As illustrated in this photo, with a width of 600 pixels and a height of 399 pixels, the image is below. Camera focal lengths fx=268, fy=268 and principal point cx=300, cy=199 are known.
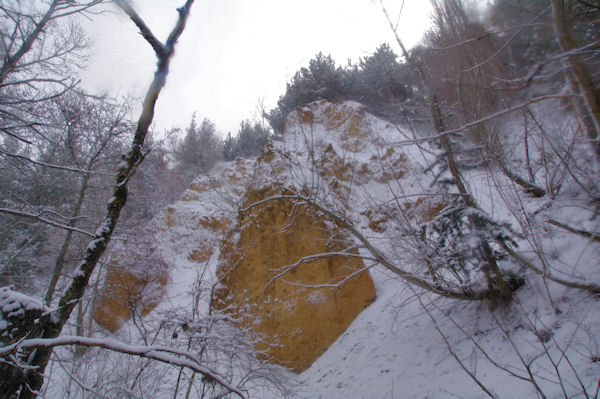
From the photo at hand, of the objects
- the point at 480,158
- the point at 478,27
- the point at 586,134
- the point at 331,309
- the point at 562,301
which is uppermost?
the point at 478,27

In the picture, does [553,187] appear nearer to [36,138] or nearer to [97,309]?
[36,138]

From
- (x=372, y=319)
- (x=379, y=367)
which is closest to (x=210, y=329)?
(x=379, y=367)

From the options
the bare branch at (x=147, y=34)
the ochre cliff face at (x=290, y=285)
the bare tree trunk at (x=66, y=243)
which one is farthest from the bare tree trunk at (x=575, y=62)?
the bare tree trunk at (x=66, y=243)

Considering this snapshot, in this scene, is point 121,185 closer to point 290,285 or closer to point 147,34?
point 147,34

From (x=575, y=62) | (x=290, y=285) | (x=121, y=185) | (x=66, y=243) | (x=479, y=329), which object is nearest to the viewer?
(x=575, y=62)

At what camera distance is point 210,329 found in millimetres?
3879

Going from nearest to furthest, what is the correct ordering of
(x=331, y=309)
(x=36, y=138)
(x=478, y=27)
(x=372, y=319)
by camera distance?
(x=478, y=27), (x=36, y=138), (x=372, y=319), (x=331, y=309)

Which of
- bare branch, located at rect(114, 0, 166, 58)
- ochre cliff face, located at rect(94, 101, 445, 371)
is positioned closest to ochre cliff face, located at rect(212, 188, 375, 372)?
ochre cliff face, located at rect(94, 101, 445, 371)

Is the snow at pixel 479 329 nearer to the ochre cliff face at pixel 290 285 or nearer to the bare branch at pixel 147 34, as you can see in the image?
the ochre cliff face at pixel 290 285

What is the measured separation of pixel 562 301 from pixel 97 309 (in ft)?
39.6

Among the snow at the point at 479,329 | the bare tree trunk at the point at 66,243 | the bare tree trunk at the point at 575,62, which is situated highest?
the bare tree trunk at the point at 66,243

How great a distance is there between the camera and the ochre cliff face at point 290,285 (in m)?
5.76

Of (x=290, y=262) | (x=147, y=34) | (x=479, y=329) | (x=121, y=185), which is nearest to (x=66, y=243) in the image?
(x=290, y=262)

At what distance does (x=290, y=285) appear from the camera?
6.20m
